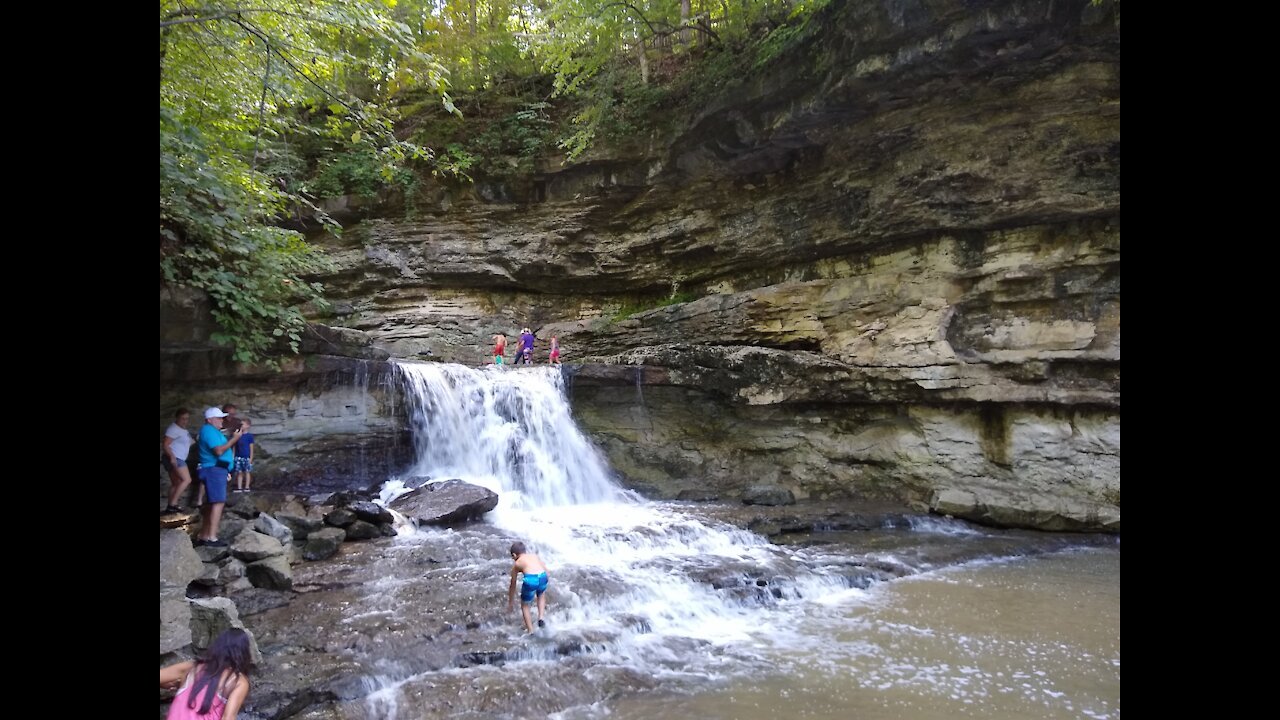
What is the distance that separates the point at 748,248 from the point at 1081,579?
998cm

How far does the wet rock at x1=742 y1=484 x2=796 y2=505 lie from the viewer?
1236cm

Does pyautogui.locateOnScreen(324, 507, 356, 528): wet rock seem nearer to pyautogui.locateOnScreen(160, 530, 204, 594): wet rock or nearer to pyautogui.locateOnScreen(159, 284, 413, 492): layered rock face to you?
pyautogui.locateOnScreen(159, 284, 413, 492): layered rock face

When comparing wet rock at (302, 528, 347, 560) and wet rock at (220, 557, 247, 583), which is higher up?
wet rock at (220, 557, 247, 583)

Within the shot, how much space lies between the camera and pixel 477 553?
8.12m

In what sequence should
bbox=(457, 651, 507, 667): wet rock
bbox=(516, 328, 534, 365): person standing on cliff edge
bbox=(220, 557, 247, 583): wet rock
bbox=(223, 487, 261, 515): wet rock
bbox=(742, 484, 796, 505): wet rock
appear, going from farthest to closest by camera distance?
bbox=(516, 328, 534, 365): person standing on cliff edge
bbox=(742, 484, 796, 505): wet rock
bbox=(223, 487, 261, 515): wet rock
bbox=(220, 557, 247, 583): wet rock
bbox=(457, 651, 507, 667): wet rock

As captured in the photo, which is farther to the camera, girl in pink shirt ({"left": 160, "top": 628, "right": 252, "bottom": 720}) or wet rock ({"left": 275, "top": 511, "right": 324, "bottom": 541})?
wet rock ({"left": 275, "top": 511, "right": 324, "bottom": 541})

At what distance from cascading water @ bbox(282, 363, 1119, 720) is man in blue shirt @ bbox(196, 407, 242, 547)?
51.0 inches

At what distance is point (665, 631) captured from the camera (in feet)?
20.5

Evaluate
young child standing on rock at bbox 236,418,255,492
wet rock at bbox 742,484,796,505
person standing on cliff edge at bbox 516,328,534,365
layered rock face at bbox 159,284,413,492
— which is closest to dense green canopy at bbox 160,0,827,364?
layered rock face at bbox 159,284,413,492

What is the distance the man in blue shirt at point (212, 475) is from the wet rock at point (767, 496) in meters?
8.98

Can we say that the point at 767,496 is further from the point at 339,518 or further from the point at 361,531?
the point at 339,518

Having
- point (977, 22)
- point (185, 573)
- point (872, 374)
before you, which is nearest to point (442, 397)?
point (185, 573)

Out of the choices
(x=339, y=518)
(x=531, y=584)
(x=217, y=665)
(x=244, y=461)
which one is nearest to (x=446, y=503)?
(x=339, y=518)

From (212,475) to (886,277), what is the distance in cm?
1269
